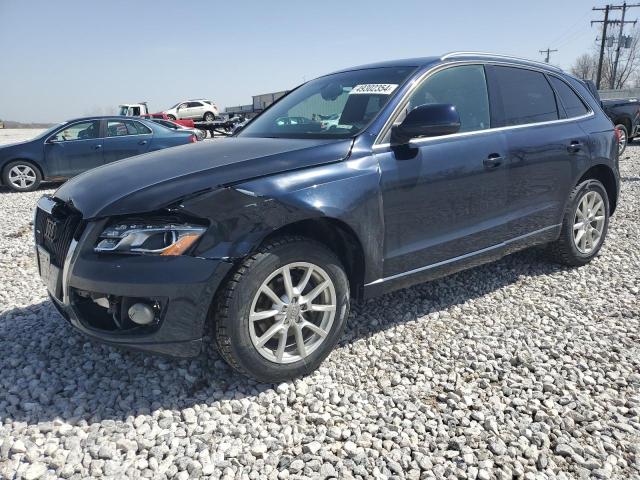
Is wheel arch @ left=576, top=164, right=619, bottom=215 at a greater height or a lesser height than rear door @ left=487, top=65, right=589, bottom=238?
lesser

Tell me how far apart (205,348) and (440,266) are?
157 cm

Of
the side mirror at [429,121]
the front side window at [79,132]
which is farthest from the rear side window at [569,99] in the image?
the front side window at [79,132]

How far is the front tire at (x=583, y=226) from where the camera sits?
414 centimetres

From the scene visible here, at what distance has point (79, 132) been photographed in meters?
9.70

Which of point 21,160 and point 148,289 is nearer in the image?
point 148,289

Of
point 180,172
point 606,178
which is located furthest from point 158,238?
point 606,178

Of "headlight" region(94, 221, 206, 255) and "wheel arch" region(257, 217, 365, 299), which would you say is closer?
"headlight" region(94, 221, 206, 255)

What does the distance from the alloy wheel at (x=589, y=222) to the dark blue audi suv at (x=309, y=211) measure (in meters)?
0.39

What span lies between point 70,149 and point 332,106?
309 inches

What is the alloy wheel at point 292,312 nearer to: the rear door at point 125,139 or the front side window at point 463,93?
the front side window at point 463,93

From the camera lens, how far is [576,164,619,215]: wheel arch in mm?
4301

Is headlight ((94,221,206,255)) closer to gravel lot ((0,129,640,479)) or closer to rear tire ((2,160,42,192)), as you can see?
gravel lot ((0,129,640,479))

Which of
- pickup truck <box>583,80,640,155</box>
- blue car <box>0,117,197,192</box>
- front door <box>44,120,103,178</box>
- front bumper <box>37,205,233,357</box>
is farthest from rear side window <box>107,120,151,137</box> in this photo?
pickup truck <box>583,80,640,155</box>

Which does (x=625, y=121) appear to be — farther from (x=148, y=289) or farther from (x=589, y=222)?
(x=148, y=289)
